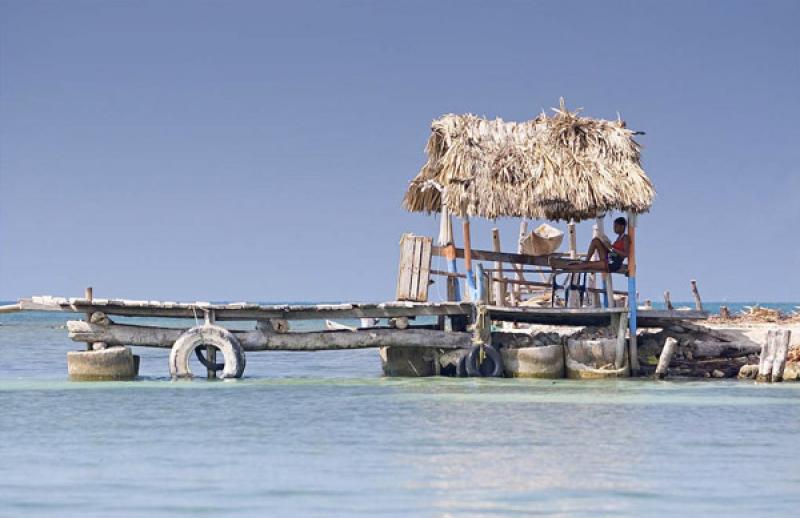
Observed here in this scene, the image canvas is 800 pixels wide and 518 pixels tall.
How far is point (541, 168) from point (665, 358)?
12.7 ft

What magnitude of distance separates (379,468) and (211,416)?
15.3ft

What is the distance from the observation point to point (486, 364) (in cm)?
2062

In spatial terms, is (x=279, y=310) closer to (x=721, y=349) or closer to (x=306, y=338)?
(x=306, y=338)

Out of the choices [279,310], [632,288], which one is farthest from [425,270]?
[632,288]

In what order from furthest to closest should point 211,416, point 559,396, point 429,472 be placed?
point 559,396 → point 211,416 → point 429,472

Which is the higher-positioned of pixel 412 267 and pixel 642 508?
pixel 412 267

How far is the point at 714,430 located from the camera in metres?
14.9

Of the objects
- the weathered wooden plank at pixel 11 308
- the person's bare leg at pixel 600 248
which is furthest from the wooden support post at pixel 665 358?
the weathered wooden plank at pixel 11 308

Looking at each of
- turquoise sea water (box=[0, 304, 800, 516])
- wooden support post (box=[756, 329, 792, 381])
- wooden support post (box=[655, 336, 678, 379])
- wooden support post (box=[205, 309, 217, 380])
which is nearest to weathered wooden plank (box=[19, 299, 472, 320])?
wooden support post (box=[205, 309, 217, 380])

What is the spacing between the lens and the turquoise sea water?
10664 mm

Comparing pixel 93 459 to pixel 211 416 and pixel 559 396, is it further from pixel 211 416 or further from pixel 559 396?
pixel 559 396

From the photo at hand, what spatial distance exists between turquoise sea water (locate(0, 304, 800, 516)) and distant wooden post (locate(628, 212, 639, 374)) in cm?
74

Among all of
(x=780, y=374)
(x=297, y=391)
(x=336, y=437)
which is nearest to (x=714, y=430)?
(x=336, y=437)

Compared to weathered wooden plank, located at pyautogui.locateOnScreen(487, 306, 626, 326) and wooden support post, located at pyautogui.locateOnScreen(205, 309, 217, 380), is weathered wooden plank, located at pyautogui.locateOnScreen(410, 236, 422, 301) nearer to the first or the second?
weathered wooden plank, located at pyautogui.locateOnScreen(487, 306, 626, 326)
